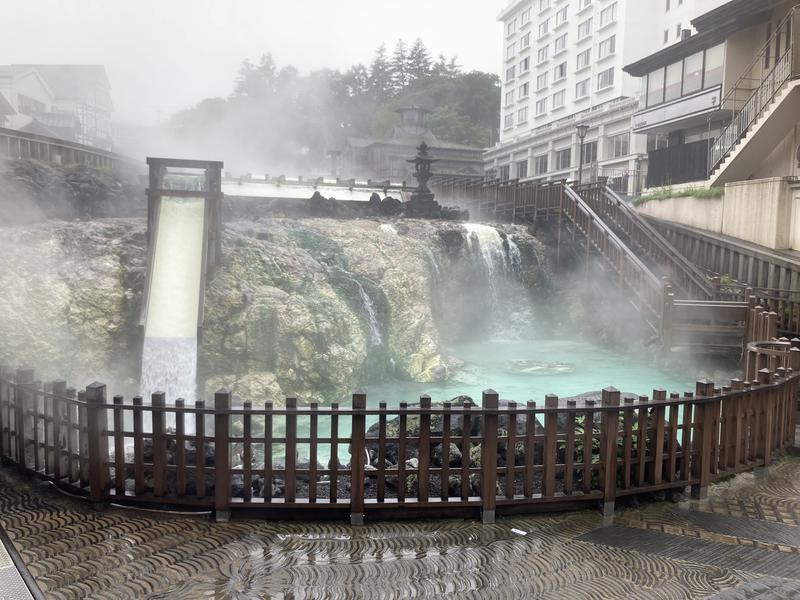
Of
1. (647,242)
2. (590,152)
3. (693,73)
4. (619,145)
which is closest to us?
(647,242)

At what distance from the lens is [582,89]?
4784cm

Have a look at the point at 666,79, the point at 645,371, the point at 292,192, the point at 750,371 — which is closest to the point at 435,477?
the point at 750,371

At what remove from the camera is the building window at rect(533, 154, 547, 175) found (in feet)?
160

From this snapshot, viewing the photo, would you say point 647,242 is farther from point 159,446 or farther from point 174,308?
point 159,446

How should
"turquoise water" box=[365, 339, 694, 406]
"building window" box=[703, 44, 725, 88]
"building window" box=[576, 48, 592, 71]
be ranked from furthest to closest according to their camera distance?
"building window" box=[576, 48, 592, 71], "building window" box=[703, 44, 725, 88], "turquoise water" box=[365, 339, 694, 406]

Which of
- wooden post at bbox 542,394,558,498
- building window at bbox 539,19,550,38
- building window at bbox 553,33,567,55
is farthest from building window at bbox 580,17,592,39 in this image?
wooden post at bbox 542,394,558,498

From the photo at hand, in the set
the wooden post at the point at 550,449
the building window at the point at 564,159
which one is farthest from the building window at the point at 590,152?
the wooden post at the point at 550,449

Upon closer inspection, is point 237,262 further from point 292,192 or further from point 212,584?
point 292,192

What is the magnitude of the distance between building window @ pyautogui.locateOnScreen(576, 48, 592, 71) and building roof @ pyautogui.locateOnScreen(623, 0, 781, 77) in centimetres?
1913

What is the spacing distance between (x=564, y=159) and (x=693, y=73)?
767 inches

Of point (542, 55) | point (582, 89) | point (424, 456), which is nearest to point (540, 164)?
point (582, 89)

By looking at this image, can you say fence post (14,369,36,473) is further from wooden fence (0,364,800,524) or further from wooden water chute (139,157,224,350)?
wooden water chute (139,157,224,350)

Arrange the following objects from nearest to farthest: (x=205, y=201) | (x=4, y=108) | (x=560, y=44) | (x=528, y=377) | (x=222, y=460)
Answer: (x=222, y=460), (x=205, y=201), (x=528, y=377), (x=4, y=108), (x=560, y=44)

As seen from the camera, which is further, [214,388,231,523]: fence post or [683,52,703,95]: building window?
[683,52,703,95]: building window
